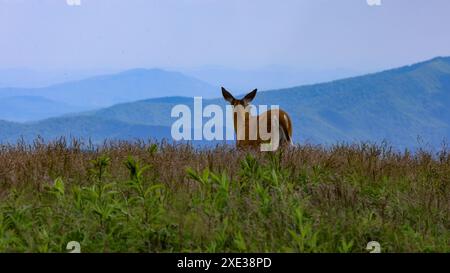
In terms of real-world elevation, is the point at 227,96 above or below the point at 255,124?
above

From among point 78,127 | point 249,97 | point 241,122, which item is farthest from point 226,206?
point 78,127

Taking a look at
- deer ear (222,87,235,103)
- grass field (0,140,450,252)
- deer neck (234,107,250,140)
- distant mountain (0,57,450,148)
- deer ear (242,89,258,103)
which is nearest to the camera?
grass field (0,140,450,252)

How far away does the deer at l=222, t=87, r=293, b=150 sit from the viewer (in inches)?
555

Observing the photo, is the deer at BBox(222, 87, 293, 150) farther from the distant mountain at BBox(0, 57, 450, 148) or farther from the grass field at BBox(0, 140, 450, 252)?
the distant mountain at BBox(0, 57, 450, 148)

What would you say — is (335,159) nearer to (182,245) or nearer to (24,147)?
(182,245)

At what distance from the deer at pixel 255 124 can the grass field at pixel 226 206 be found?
4.31m

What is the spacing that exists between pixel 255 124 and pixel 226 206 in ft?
22.7

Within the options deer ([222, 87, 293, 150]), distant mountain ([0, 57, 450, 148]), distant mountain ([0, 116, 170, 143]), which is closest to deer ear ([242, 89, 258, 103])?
deer ([222, 87, 293, 150])

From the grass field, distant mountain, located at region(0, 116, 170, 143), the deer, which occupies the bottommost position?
the grass field

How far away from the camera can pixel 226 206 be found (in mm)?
7559

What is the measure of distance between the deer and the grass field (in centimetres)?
431

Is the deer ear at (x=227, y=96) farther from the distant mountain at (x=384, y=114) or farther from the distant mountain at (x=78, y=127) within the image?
the distant mountain at (x=384, y=114)

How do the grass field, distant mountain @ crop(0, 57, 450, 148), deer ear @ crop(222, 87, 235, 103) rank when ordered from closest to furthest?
the grass field < deer ear @ crop(222, 87, 235, 103) < distant mountain @ crop(0, 57, 450, 148)

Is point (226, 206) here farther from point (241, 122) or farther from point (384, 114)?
point (384, 114)
